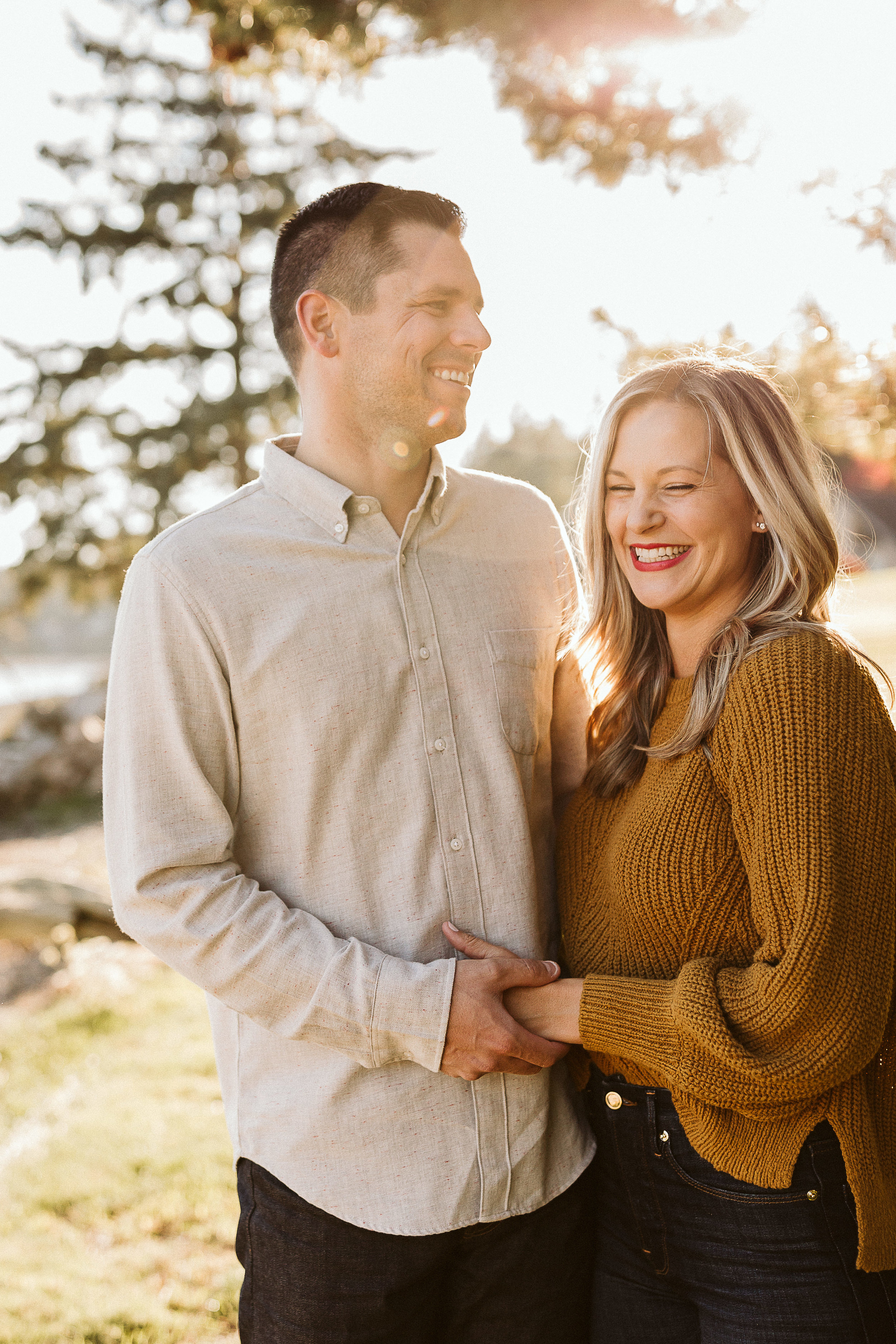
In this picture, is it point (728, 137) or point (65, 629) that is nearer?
point (728, 137)

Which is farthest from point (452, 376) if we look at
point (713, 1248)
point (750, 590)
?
point (713, 1248)

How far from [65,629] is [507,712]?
36276mm

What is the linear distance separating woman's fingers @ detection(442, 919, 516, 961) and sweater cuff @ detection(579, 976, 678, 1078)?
6.9 inches

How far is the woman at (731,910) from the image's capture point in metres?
1.75

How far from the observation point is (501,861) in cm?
212

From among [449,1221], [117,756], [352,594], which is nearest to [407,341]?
[352,594]

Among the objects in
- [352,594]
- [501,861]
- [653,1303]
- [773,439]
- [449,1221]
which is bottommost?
[653,1303]

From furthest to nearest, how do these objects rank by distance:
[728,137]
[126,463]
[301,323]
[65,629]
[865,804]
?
[65,629]
[126,463]
[728,137]
[301,323]
[865,804]

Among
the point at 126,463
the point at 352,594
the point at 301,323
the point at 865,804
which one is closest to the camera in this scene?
the point at 865,804

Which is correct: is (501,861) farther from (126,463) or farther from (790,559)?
(126,463)

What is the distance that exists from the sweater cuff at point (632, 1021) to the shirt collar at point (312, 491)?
1009 mm

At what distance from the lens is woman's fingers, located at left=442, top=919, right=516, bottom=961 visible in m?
2.00

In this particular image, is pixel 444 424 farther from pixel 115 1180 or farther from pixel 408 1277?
pixel 115 1180

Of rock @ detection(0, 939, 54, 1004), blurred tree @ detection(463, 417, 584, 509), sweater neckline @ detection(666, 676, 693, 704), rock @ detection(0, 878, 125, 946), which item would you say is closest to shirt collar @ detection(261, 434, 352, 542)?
sweater neckline @ detection(666, 676, 693, 704)
